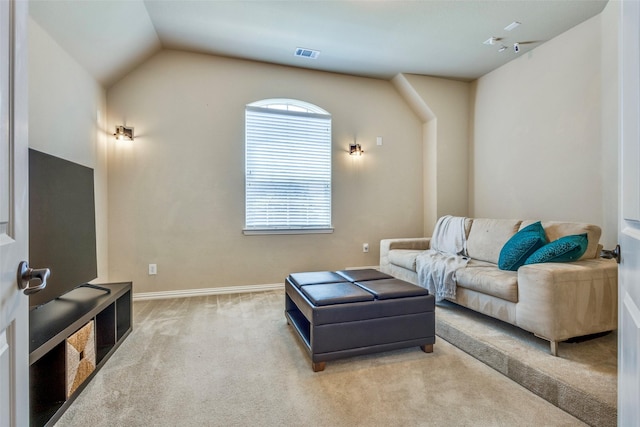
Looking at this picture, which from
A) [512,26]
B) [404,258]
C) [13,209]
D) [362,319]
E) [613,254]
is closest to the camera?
[13,209]

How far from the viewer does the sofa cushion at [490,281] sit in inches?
87.8

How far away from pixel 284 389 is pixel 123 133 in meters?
3.17

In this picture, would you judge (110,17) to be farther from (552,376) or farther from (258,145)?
(552,376)

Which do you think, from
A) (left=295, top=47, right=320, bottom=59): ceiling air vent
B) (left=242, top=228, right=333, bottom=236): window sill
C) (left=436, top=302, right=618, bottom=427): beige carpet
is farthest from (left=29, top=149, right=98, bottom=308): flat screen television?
(left=436, top=302, right=618, bottom=427): beige carpet

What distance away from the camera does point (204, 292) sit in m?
3.67

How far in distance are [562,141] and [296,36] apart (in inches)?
120

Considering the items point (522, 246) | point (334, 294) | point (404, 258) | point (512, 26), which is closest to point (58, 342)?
point (334, 294)

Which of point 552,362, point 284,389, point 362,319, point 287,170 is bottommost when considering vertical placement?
point 284,389

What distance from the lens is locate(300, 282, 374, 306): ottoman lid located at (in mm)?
1986

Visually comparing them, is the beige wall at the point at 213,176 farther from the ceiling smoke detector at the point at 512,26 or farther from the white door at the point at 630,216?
the white door at the point at 630,216

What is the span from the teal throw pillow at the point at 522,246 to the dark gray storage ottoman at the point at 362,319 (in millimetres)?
928

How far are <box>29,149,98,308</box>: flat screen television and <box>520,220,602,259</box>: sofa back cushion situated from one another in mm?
3514

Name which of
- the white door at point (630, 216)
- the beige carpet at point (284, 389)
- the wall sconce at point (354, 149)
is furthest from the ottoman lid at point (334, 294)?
the wall sconce at point (354, 149)

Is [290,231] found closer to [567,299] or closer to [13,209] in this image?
[567,299]
